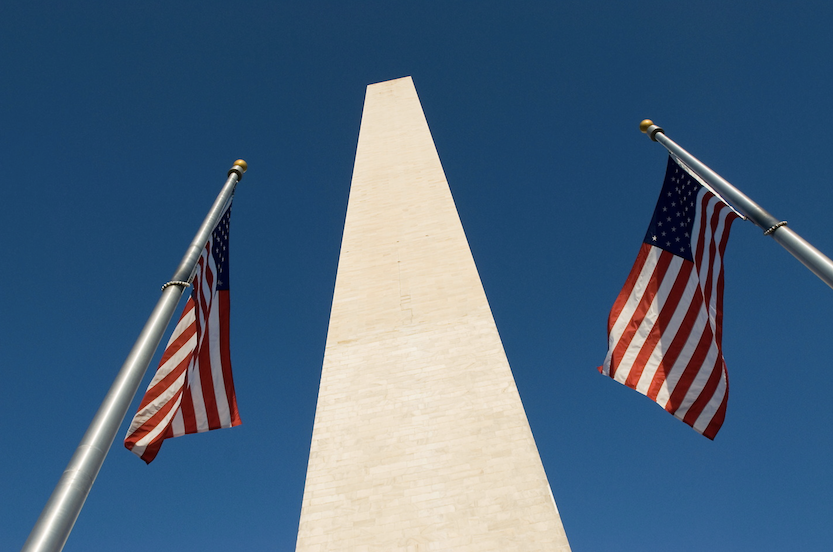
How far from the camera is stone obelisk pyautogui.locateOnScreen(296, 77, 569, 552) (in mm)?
8508

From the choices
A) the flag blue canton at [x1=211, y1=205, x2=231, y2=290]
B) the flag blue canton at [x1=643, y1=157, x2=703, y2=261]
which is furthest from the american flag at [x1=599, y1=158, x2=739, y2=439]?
the flag blue canton at [x1=211, y1=205, x2=231, y2=290]

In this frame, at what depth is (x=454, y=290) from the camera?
1223cm

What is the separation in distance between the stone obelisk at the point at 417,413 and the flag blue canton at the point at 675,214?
3.55 metres

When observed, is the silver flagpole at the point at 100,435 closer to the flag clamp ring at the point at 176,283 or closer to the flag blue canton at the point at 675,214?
the flag clamp ring at the point at 176,283

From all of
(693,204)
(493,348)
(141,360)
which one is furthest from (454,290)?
(141,360)

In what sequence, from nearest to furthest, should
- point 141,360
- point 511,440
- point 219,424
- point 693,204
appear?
point 141,360 < point 219,424 < point 693,204 < point 511,440

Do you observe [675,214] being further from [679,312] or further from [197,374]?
[197,374]

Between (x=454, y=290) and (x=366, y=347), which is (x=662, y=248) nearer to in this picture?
(x=454, y=290)

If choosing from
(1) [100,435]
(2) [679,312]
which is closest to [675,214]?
(2) [679,312]

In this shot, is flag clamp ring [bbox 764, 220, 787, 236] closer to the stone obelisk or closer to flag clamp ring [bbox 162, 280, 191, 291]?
the stone obelisk

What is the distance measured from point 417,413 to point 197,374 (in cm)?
430

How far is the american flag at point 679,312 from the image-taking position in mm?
7016

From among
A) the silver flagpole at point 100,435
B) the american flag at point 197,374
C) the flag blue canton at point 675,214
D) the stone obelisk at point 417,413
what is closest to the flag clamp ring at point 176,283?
the silver flagpole at point 100,435

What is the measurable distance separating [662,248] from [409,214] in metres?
7.45
